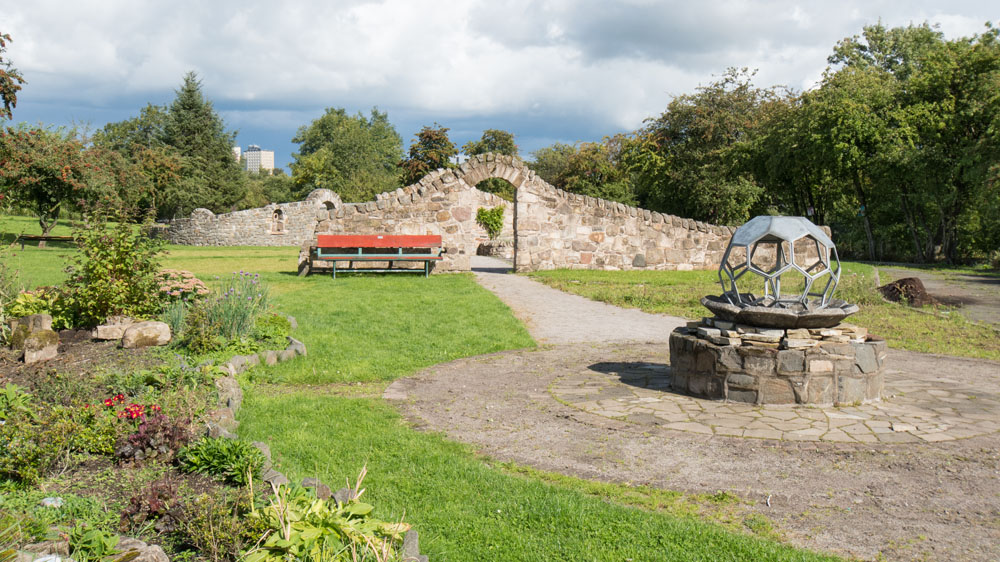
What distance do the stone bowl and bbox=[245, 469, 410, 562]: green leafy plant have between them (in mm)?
3996

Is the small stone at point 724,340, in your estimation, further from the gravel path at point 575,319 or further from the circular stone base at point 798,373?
the gravel path at point 575,319

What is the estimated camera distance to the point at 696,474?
4320 mm

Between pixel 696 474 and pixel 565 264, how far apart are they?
15.5 m

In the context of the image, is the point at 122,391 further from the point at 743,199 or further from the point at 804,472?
the point at 743,199

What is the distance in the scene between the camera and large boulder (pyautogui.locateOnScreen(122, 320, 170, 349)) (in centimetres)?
721

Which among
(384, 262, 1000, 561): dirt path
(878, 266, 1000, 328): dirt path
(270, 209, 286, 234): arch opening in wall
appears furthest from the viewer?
(270, 209, 286, 234): arch opening in wall

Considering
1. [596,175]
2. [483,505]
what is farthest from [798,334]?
[596,175]

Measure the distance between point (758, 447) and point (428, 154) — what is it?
41.2m

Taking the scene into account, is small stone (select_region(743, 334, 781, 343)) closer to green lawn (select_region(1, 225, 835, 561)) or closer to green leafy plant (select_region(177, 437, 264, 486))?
green lawn (select_region(1, 225, 835, 561))

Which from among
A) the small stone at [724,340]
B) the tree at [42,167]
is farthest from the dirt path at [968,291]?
the tree at [42,167]

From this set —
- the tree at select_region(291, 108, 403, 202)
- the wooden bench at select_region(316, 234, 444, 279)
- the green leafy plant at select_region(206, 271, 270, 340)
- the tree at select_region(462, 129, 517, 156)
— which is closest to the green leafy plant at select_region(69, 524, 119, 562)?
the green leafy plant at select_region(206, 271, 270, 340)

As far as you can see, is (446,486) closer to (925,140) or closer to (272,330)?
(272,330)

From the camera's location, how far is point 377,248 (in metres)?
17.5

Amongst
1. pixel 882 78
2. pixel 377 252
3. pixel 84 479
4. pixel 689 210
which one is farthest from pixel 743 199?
pixel 84 479
